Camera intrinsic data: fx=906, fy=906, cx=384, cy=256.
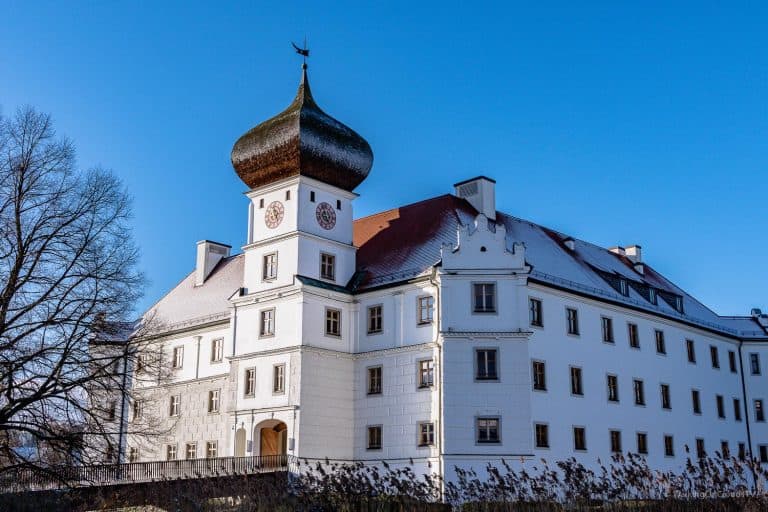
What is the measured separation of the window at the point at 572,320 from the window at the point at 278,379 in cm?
1187

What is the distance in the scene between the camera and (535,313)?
36.1 m

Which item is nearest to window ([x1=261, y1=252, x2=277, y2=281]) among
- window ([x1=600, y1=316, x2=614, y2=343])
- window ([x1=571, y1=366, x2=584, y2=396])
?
window ([x1=571, y1=366, x2=584, y2=396])

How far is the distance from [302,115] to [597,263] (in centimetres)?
1730

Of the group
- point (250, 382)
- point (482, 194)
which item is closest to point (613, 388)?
point (482, 194)

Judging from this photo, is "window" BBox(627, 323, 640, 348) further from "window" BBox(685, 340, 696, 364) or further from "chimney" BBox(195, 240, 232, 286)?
"chimney" BBox(195, 240, 232, 286)

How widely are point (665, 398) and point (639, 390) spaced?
2257 mm

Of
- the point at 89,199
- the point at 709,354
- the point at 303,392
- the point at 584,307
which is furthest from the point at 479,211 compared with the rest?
the point at 89,199

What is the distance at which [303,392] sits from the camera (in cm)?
3531

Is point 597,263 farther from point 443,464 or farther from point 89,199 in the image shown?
point 89,199

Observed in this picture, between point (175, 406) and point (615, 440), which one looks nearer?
point (615, 440)

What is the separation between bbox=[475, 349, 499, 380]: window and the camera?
34.0m

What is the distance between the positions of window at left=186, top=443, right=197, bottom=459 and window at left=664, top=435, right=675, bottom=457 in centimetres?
2156

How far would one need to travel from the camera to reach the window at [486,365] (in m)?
34.0

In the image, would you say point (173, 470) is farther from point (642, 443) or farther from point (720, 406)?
point (720, 406)
